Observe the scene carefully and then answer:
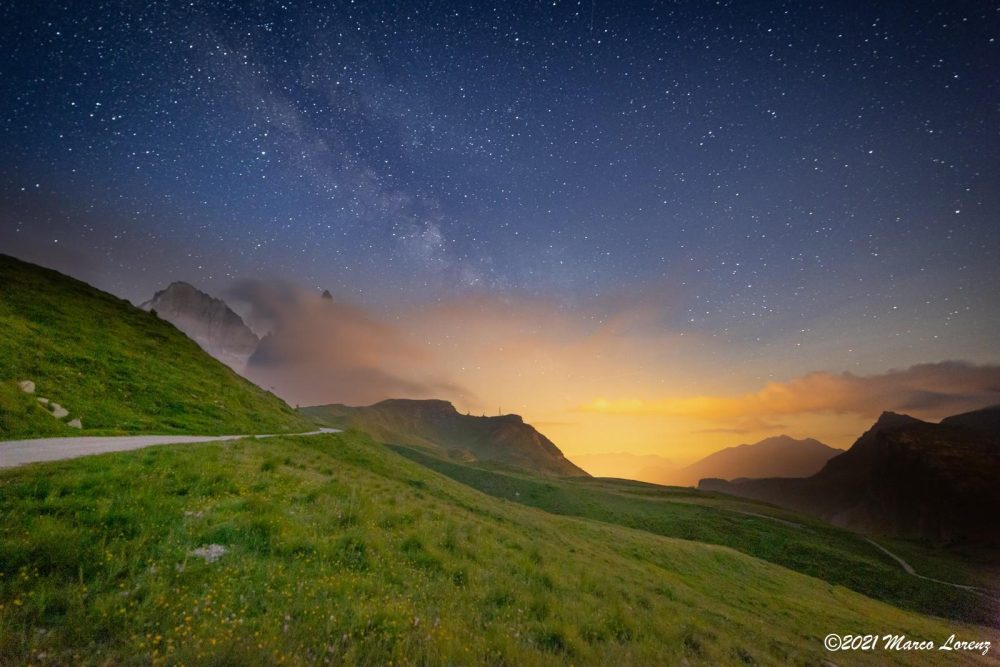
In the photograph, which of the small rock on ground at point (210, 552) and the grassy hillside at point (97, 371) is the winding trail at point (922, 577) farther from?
the grassy hillside at point (97, 371)

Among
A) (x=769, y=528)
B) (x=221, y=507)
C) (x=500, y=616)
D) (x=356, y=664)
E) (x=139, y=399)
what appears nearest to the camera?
(x=356, y=664)

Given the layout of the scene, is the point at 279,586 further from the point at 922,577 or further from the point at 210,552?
the point at 922,577

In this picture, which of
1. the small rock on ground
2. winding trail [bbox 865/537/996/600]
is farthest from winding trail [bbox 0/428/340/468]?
winding trail [bbox 865/537/996/600]

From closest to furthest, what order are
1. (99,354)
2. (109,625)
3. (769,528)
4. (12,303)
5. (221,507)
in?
1. (109,625)
2. (221,507)
3. (99,354)
4. (12,303)
5. (769,528)

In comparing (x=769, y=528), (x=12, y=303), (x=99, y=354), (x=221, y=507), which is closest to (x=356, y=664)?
(x=221, y=507)

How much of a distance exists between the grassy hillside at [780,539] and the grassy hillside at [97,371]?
4474cm

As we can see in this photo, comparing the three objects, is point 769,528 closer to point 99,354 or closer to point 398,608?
point 398,608

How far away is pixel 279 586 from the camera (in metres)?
6.64

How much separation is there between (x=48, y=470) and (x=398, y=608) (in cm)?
1016

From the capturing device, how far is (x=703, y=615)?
1410 cm

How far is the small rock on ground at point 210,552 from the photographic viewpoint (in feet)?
22.8

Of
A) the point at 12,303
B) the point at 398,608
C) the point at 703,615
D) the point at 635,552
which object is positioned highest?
the point at 12,303

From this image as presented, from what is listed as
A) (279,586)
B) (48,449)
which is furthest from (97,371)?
(279,586)

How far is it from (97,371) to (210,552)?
32.9 m
